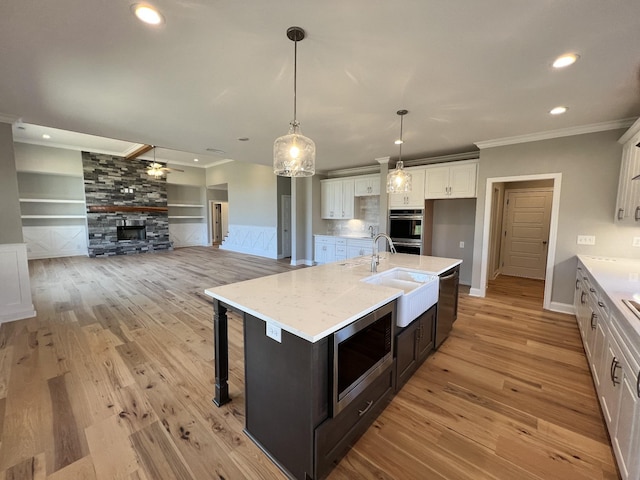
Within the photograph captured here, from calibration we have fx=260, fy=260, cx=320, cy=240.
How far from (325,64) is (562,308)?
4664 millimetres

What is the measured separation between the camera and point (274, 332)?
1.42 meters

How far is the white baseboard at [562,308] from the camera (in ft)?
12.5

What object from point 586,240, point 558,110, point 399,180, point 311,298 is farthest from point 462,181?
point 311,298

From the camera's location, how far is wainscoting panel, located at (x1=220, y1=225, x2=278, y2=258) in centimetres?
852

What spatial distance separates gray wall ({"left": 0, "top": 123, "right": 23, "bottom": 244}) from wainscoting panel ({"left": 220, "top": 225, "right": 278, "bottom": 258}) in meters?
5.57

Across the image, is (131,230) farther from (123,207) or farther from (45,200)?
(45,200)

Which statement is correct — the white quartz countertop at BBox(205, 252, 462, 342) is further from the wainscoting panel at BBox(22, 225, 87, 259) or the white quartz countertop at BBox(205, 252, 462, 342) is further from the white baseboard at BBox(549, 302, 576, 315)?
the wainscoting panel at BBox(22, 225, 87, 259)

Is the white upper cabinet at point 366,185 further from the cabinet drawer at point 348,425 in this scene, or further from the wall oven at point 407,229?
the cabinet drawer at point 348,425

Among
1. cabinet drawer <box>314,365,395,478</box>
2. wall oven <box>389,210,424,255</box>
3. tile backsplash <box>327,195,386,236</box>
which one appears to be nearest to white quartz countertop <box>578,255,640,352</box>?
cabinet drawer <box>314,365,395,478</box>

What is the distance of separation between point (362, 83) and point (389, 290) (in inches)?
76.0

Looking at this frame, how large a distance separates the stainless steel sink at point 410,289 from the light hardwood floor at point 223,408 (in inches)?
26.7

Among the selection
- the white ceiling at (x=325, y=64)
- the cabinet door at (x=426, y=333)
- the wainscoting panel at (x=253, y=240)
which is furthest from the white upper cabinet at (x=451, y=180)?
the wainscoting panel at (x=253, y=240)

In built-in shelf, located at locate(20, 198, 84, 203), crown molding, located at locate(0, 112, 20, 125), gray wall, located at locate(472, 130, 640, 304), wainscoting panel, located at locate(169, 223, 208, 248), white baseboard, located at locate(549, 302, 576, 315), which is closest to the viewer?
crown molding, located at locate(0, 112, 20, 125)

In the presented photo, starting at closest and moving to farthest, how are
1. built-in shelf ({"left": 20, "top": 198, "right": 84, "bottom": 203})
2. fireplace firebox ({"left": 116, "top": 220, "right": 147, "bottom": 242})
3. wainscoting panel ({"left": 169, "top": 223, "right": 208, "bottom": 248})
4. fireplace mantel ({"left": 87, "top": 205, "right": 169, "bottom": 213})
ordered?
built-in shelf ({"left": 20, "top": 198, "right": 84, "bottom": 203})
fireplace mantel ({"left": 87, "top": 205, "right": 169, "bottom": 213})
fireplace firebox ({"left": 116, "top": 220, "right": 147, "bottom": 242})
wainscoting panel ({"left": 169, "top": 223, "right": 208, "bottom": 248})
